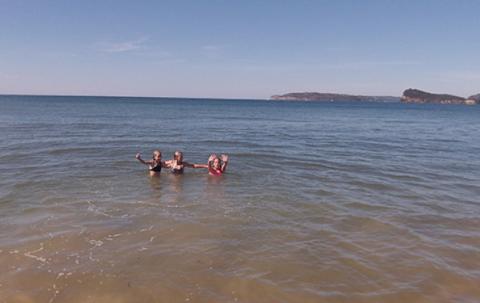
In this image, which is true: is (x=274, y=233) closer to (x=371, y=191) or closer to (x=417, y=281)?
(x=417, y=281)

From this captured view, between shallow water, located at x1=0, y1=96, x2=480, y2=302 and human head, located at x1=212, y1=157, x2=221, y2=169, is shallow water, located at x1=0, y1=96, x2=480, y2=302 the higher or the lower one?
the lower one

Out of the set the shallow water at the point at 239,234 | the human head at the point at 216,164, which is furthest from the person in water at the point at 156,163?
the human head at the point at 216,164

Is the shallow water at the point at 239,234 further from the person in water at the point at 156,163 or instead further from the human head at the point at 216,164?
the human head at the point at 216,164

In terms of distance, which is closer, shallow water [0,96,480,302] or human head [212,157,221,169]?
shallow water [0,96,480,302]

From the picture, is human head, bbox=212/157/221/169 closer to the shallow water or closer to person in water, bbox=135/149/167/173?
the shallow water

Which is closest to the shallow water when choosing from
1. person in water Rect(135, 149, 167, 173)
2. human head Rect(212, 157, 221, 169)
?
person in water Rect(135, 149, 167, 173)

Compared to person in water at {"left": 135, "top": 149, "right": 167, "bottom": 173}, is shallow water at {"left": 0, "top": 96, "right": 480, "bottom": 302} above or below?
below

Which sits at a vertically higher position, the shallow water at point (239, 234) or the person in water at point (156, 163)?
the person in water at point (156, 163)

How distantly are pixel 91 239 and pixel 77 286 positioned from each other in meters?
2.05

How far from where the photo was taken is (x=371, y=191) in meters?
13.1

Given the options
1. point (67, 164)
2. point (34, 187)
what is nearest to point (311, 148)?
point (67, 164)

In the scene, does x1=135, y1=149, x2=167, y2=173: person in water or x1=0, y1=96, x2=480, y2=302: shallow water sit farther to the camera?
x1=135, y1=149, x2=167, y2=173: person in water

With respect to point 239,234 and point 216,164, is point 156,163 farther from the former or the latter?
point 239,234

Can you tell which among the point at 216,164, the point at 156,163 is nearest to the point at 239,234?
the point at 216,164
